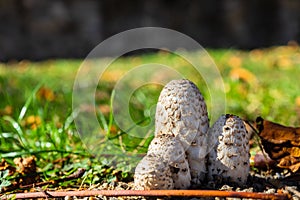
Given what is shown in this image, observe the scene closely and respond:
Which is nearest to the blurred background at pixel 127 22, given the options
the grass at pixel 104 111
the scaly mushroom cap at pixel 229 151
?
the grass at pixel 104 111

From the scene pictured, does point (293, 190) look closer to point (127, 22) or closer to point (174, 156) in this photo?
point (174, 156)

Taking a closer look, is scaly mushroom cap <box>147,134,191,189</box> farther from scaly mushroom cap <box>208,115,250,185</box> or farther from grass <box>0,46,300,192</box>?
grass <box>0,46,300,192</box>

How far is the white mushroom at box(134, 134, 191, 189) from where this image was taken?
1888mm

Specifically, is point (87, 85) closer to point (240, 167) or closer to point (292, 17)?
point (240, 167)

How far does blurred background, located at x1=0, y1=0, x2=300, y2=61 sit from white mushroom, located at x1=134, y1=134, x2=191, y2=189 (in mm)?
9057

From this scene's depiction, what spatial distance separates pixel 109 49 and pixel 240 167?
9391 millimetres

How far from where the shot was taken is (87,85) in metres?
5.34

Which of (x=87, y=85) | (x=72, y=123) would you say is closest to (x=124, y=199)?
(x=72, y=123)

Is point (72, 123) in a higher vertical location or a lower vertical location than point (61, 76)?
lower

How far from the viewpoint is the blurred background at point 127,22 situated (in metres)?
10.5

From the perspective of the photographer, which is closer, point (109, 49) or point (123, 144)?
point (123, 144)

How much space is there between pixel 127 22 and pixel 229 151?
9472 mm

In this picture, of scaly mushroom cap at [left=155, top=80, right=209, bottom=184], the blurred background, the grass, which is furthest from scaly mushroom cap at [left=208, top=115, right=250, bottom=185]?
the blurred background

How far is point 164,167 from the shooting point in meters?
1.90
